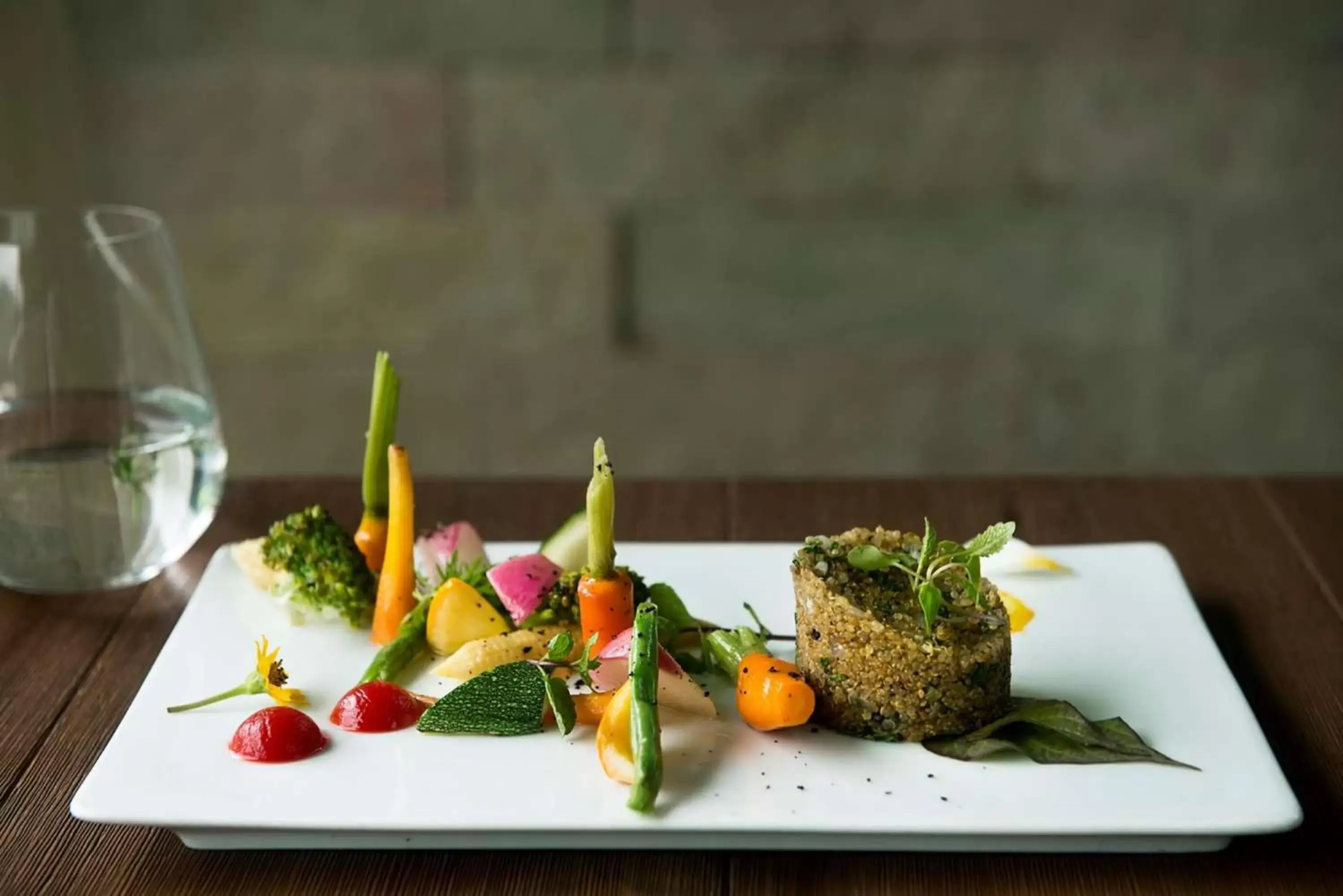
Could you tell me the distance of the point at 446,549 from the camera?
A: 1.77 m

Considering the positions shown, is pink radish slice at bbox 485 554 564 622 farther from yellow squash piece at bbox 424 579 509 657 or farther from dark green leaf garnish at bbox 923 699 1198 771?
dark green leaf garnish at bbox 923 699 1198 771

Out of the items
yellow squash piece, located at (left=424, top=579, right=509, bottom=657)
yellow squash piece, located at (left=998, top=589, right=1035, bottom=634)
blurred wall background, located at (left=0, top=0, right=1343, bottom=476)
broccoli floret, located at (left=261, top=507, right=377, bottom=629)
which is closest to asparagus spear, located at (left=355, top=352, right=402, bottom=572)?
broccoli floret, located at (left=261, top=507, right=377, bottom=629)

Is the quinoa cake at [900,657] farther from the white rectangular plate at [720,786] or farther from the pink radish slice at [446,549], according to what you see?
the pink radish slice at [446,549]

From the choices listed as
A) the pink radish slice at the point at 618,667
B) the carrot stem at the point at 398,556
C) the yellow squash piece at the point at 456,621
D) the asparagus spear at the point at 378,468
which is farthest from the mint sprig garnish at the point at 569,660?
the asparagus spear at the point at 378,468

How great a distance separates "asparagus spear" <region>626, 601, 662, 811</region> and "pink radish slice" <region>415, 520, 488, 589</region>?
1.26 ft

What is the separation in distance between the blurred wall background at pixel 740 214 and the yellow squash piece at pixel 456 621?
1799mm

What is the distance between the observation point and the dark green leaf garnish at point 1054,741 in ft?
4.36

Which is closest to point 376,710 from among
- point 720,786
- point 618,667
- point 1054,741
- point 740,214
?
point 618,667

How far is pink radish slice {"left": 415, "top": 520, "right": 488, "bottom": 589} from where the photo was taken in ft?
5.75

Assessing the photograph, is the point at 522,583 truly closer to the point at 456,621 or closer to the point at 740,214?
the point at 456,621

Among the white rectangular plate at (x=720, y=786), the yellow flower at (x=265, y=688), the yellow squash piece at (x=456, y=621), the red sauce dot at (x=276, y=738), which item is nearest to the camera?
the white rectangular plate at (x=720, y=786)

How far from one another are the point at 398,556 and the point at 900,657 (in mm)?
564

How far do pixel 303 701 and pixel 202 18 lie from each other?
2.13m

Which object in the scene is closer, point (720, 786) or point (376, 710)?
point (720, 786)
